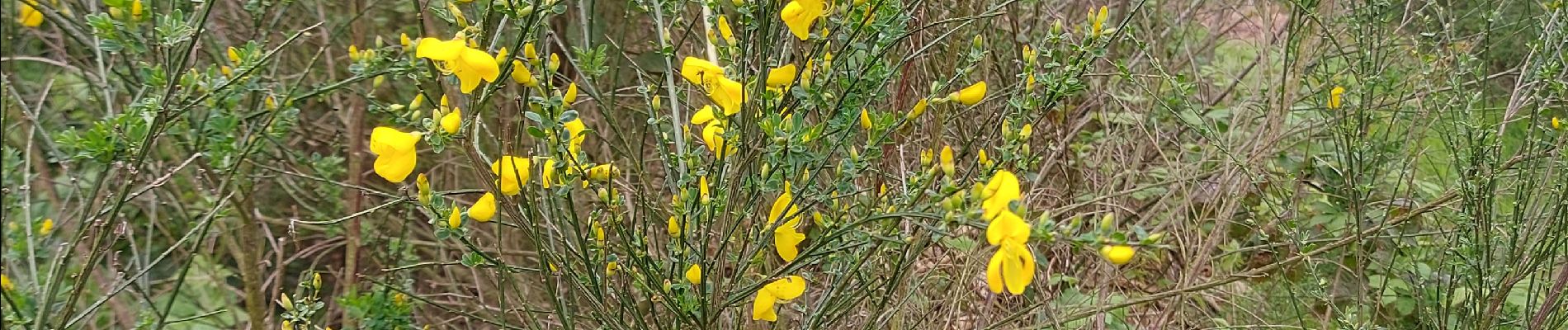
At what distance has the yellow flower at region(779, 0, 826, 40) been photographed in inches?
49.9

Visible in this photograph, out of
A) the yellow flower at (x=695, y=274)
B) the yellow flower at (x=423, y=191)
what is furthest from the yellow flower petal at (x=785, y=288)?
the yellow flower at (x=423, y=191)

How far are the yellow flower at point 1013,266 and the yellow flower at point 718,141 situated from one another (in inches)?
15.6

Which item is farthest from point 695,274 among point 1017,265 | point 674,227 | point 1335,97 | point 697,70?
point 1335,97

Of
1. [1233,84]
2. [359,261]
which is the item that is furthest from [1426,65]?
[359,261]

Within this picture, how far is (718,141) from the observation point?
141 cm

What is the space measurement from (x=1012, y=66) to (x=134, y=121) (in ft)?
7.19

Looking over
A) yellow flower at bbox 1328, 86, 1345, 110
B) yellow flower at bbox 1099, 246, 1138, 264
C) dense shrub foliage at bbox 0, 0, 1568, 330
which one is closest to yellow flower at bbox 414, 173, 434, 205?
dense shrub foliage at bbox 0, 0, 1568, 330

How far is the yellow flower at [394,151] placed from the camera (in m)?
1.24

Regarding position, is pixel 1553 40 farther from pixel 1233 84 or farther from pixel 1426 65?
pixel 1233 84

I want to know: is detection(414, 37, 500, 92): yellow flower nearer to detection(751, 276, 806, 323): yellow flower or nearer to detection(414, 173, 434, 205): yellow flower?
detection(414, 173, 434, 205): yellow flower

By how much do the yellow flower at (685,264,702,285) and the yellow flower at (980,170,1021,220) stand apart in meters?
0.45

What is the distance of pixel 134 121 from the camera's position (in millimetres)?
1521

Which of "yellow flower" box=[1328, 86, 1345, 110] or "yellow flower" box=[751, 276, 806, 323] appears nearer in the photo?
"yellow flower" box=[751, 276, 806, 323]

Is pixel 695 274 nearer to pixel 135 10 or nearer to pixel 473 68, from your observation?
pixel 473 68
